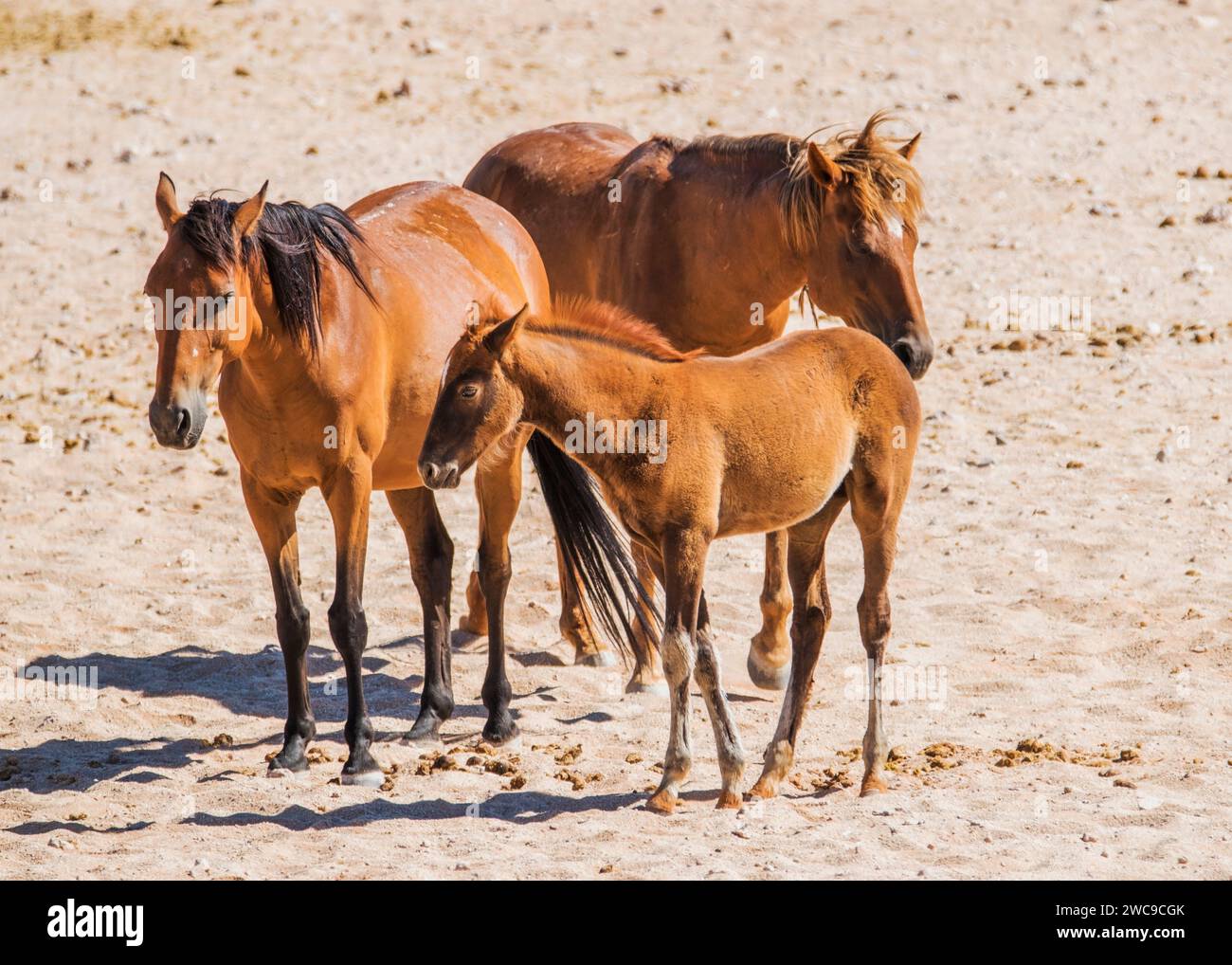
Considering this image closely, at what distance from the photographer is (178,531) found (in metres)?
9.65

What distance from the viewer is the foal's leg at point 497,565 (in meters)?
7.05

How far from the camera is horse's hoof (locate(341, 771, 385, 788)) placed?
20.7ft

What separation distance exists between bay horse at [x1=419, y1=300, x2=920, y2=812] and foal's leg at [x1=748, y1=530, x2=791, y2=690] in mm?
1490

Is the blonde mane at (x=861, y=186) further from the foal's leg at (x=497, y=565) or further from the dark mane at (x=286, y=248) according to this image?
the dark mane at (x=286, y=248)

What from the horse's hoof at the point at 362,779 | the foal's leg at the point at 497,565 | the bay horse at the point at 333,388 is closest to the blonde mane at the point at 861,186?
the bay horse at the point at 333,388

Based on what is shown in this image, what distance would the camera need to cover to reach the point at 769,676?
7.76 m

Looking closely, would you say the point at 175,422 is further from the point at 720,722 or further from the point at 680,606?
the point at 720,722

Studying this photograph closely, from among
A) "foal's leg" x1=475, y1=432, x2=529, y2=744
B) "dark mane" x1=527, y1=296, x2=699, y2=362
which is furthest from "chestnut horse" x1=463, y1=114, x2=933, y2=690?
"dark mane" x1=527, y1=296, x2=699, y2=362

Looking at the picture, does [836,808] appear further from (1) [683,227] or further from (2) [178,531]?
(2) [178,531]

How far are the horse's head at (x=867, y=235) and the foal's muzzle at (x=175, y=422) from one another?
288cm

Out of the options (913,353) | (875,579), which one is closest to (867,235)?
(913,353)

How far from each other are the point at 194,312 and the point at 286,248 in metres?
0.59

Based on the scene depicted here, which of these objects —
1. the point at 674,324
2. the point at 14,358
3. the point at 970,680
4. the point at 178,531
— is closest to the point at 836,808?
the point at 970,680

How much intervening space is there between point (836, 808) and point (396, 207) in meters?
3.48
